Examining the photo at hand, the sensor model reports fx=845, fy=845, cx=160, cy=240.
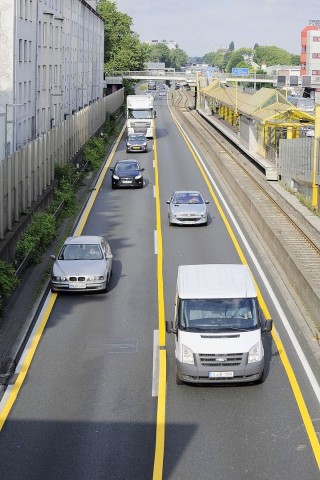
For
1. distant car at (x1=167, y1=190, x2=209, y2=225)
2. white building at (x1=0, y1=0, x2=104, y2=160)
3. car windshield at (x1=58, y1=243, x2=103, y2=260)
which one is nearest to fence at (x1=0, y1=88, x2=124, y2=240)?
white building at (x1=0, y1=0, x2=104, y2=160)

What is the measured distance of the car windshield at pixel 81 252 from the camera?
26047 mm

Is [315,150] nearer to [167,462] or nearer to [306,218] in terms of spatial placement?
[306,218]

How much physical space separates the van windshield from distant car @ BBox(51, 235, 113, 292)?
23.3 feet

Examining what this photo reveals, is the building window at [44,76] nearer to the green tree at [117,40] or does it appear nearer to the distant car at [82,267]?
the distant car at [82,267]

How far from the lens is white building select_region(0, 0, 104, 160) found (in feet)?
164

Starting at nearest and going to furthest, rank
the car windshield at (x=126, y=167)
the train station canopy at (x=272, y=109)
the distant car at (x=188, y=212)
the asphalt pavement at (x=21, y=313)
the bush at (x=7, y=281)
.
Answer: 1. the asphalt pavement at (x=21, y=313)
2. the bush at (x=7, y=281)
3. the distant car at (x=188, y=212)
4. the car windshield at (x=126, y=167)
5. the train station canopy at (x=272, y=109)

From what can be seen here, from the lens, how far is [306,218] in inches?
1474

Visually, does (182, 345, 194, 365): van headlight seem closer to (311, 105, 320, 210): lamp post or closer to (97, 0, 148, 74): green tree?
(311, 105, 320, 210): lamp post

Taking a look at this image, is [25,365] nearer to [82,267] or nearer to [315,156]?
[82,267]

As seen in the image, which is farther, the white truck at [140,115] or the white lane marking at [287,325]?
the white truck at [140,115]

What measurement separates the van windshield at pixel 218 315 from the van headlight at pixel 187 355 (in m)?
0.46

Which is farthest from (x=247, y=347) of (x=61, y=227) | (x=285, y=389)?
(x=61, y=227)

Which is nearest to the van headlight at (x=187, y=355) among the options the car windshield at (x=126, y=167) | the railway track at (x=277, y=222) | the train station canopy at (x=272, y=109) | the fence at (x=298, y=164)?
the railway track at (x=277, y=222)

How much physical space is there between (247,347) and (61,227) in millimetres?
19092
